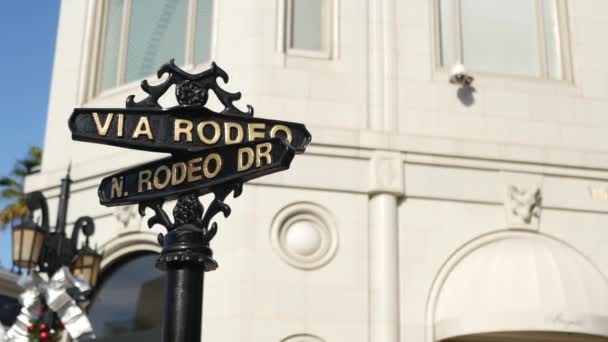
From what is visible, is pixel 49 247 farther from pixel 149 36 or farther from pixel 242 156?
pixel 242 156

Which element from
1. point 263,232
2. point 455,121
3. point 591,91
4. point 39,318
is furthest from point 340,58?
point 39,318

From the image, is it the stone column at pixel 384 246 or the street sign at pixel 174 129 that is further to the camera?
the stone column at pixel 384 246

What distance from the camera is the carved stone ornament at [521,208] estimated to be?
13.7 meters

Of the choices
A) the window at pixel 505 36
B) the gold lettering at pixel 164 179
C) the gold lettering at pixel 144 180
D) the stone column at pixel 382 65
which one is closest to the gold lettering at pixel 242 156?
the gold lettering at pixel 164 179

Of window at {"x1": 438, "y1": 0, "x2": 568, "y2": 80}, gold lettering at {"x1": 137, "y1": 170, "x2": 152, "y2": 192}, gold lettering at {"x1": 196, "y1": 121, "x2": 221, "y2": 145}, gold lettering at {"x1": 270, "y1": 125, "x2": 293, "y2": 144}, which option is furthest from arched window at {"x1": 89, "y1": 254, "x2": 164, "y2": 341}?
gold lettering at {"x1": 270, "y1": 125, "x2": 293, "y2": 144}

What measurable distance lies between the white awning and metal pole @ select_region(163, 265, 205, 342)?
785cm

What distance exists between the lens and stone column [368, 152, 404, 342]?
12.8 metres

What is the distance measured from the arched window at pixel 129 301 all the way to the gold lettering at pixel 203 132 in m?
8.40

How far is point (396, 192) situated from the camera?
1338 cm

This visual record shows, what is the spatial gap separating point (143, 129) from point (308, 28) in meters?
8.92

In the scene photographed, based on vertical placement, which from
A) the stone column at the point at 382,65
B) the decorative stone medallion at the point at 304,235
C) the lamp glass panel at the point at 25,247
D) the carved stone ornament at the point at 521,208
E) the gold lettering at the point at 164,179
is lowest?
the gold lettering at the point at 164,179

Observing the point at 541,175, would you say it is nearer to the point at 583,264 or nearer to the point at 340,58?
the point at 583,264

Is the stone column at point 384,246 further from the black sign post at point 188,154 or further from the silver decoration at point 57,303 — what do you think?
the black sign post at point 188,154

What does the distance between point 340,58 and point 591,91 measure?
13.2 feet
